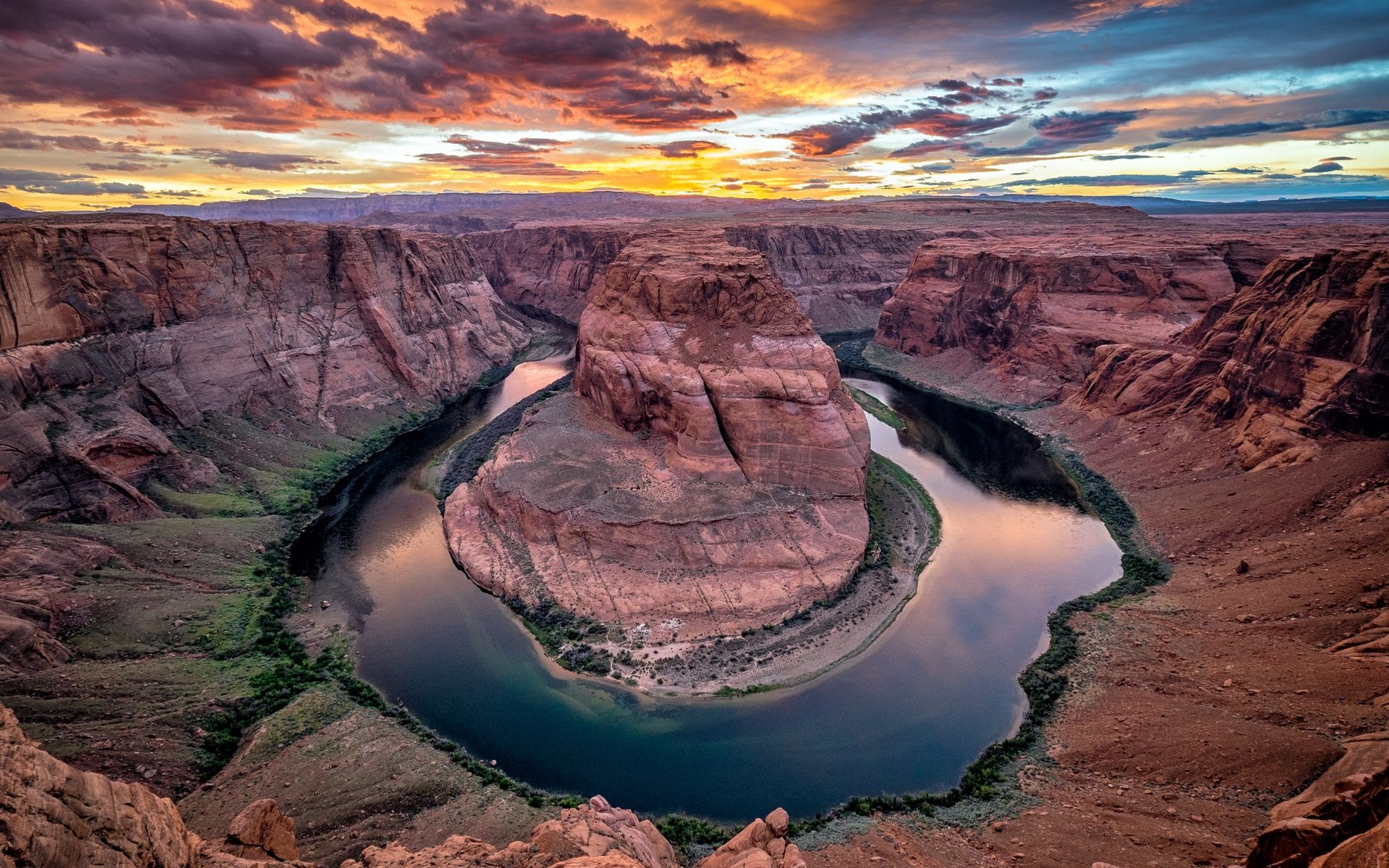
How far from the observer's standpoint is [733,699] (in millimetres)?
29781

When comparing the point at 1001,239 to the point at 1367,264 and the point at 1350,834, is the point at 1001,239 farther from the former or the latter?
the point at 1350,834

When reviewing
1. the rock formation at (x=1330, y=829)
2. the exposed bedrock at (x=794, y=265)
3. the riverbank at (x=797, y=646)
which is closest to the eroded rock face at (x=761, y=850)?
the rock formation at (x=1330, y=829)

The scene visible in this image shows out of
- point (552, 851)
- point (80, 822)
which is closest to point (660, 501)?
point (552, 851)

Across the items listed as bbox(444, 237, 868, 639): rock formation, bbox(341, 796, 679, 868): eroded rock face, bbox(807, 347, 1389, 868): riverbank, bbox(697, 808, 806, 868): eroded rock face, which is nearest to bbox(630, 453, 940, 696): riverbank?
bbox(444, 237, 868, 639): rock formation

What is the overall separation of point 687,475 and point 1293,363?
4158 cm

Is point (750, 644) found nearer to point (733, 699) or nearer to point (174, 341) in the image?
point (733, 699)

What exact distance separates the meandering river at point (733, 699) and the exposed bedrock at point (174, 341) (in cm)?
1294

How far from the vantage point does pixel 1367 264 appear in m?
42.3

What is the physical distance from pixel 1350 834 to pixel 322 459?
204ft

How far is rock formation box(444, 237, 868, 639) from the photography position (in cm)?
3641

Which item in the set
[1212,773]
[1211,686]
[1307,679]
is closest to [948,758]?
[1212,773]

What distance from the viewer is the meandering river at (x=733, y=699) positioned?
26.3 m

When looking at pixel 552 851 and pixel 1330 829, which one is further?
pixel 552 851

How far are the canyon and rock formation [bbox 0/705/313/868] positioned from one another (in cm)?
14
